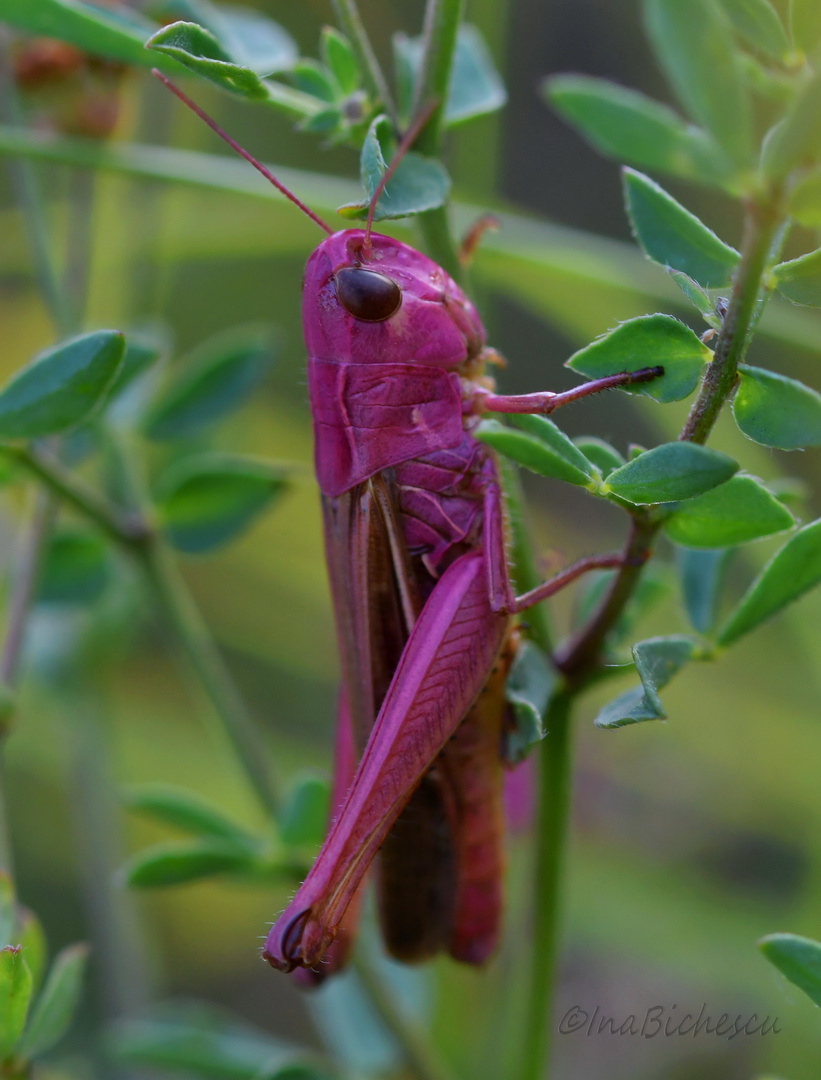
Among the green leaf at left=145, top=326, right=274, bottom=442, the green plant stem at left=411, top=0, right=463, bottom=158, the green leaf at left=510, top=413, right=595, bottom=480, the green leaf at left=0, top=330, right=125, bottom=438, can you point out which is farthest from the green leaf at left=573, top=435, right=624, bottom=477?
the green leaf at left=145, top=326, right=274, bottom=442

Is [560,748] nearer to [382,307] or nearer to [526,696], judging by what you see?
[526,696]

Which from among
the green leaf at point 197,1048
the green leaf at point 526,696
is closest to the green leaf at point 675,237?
the green leaf at point 526,696

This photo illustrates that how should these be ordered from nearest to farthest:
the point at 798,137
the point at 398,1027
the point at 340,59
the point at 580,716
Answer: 1. the point at 798,137
2. the point at 340,59
3. the point at 398,1027
4. the point at 580,716

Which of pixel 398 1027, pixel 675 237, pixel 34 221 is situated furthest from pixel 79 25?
pixel 398 1027

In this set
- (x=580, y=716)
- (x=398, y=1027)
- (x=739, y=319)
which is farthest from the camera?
(x=580, y=716)

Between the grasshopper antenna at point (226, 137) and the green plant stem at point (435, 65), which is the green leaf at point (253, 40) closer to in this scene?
the grasshopper antenna at point (226, 137)

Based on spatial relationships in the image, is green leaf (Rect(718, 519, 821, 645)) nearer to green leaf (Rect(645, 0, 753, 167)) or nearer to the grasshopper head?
green leaf (Rect(645, 0, 753, 167))
